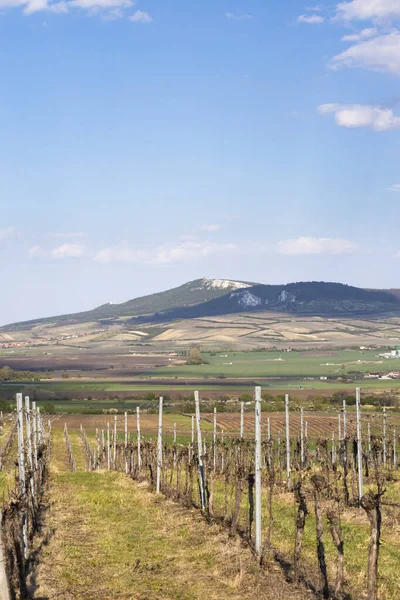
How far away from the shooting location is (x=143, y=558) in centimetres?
1552

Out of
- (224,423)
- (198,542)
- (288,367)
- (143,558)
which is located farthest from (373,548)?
(288,367)

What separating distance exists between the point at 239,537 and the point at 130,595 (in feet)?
15.1

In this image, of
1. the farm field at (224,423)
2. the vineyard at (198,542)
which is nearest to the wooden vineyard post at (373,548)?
the vineyard at (198,542)

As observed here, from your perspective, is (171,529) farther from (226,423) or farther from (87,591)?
(226,423)

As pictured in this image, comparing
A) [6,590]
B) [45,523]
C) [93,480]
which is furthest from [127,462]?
[6,590]

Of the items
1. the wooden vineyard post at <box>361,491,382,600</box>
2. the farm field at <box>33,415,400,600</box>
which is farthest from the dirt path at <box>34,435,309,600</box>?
the wooden vineyard post at <box>361,491,382,600</box>

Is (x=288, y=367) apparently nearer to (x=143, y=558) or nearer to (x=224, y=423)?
(x=224, y=423)

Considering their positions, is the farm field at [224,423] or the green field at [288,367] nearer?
the farm field at [224,423]

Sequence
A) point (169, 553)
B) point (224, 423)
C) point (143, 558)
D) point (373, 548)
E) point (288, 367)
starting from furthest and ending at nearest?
point (288, 367)
point (224, 423)
point (169, 553)
point (143, 558)
point (373, 548)

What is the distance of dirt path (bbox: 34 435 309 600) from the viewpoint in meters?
12.9

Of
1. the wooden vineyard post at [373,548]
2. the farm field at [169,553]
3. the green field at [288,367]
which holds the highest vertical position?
the wooden vineyard post at [373,548]

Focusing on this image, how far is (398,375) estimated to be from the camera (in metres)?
138

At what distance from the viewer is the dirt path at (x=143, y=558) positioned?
42.4ft

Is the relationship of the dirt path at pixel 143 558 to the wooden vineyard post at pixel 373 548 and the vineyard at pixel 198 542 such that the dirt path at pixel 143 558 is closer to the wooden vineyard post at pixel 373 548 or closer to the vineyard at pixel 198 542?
the vineyard at pixel 198 542
